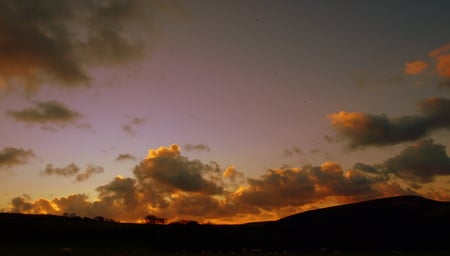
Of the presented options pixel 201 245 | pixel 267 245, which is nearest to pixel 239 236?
pixel 267 245

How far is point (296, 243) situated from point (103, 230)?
8105 centimetres

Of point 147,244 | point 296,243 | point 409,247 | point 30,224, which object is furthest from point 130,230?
point 409,247

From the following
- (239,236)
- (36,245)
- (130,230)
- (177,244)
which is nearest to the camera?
(36,245)

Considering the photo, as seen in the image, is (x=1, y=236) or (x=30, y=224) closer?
(x=1, y=236)

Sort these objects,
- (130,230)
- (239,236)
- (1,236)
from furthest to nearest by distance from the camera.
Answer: (239,236) → (130,230) → (1,236)

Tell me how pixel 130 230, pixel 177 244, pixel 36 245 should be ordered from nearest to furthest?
1. pixel 36 245
2. pixel 177 244
3. pixel 130 230

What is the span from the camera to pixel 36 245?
126 meters

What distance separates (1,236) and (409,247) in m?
161

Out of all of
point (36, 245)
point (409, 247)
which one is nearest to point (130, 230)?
point (36, 245)

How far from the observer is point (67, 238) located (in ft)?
465

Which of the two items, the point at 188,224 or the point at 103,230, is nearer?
the point at 103,230

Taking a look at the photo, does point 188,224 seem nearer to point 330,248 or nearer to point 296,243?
point 296,243

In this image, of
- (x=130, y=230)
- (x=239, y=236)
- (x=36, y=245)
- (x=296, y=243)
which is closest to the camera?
(x=36, y=245)

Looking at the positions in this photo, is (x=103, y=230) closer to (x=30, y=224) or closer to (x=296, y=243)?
(x=30, y=224)
